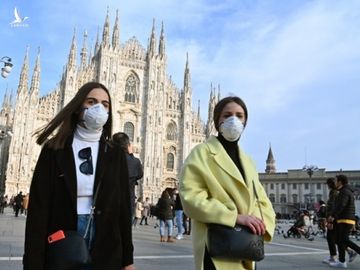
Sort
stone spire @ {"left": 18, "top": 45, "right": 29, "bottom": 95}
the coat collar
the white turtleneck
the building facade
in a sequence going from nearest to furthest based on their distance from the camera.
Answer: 1. the white turtleneck
2. the coat collar
3. stone spire @ {"left": 18, "top": 45, "right": 29, "bottom": 95}
4. the building facade

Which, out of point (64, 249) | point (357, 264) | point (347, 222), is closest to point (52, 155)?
point (64, 249)

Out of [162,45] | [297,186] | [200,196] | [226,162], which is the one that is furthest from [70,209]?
[297,186]

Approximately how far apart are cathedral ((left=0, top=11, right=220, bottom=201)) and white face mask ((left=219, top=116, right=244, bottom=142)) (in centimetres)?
3473

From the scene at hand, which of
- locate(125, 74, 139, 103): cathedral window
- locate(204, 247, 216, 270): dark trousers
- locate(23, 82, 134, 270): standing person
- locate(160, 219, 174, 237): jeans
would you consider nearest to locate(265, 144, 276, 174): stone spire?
locate(125, 74, 139, 103): cathedral window

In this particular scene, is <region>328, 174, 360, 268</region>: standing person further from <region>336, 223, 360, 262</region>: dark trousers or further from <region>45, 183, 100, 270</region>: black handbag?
<region>45, 183, 100, 270</region>: black handbag

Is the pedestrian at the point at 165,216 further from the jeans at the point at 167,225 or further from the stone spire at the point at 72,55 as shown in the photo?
the stone spire at the point at 72,55

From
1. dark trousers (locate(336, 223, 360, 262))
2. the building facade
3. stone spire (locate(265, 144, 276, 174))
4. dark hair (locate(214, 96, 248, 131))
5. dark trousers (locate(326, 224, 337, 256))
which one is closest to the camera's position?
dark hair (locate(214, 96, 248, 131))

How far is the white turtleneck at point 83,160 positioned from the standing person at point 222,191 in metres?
0.62

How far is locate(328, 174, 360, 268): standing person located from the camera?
6.82 m

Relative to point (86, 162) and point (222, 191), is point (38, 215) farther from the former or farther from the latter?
point (222, 191)

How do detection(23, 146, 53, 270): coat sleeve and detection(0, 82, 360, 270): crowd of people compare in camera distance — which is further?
detection(0, 82, 360, 270): crowd of people

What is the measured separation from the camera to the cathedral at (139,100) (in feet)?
120

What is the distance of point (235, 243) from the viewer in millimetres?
2314

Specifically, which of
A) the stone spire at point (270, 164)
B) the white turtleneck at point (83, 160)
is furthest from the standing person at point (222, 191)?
the stone spire at point (270, 164)
